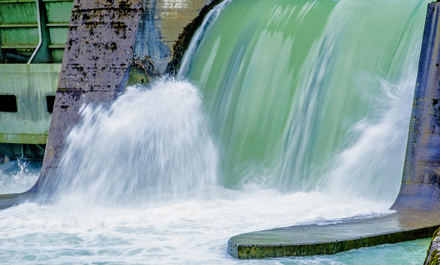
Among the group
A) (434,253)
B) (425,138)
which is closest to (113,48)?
(425,138)

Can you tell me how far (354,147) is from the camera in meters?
6.04

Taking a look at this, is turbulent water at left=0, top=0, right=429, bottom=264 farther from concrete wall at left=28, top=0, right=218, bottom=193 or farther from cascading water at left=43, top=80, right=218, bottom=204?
concrete wall at left=28, top=0, right=218, bottom=193

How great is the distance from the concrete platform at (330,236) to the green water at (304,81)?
924 millimetres

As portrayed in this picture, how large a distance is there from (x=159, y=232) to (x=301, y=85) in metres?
2.62

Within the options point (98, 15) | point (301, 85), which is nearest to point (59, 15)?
point (98, 15)

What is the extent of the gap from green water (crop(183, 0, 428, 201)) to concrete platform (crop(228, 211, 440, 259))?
3.03 ft

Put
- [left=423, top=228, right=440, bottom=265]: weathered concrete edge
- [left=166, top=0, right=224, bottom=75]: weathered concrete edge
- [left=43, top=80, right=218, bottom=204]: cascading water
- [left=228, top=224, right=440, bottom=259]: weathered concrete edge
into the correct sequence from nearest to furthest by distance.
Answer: [left=423, top=228, right=440, bottom=265]: weathered concrete edge, [left=228, top=224, right=440, bottom=259]: weathered concrete edge, [left=43, top=80, right=218, bottom=204]: cascading water, [left=166, top=0, right=224, bottom=75]: weathered concrete edge

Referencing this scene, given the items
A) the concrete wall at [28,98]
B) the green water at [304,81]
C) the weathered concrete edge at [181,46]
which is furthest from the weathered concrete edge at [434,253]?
the concrete wall at [28,98]

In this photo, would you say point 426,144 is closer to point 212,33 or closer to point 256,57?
point 256,57

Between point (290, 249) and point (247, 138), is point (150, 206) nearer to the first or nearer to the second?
point (247, 138)

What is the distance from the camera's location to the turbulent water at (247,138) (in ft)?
17.7

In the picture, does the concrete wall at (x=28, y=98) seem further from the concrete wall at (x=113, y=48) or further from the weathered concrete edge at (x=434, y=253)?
the weathered concrete edge at (x=434, y=253)

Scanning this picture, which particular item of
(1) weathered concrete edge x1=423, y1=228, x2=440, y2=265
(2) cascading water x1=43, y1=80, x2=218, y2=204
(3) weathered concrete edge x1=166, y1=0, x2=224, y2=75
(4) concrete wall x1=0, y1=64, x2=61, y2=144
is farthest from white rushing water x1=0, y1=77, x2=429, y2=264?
(4) concrete wall x1=0, y1=64, x2=61, y2=144

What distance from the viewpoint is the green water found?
6184 mm
